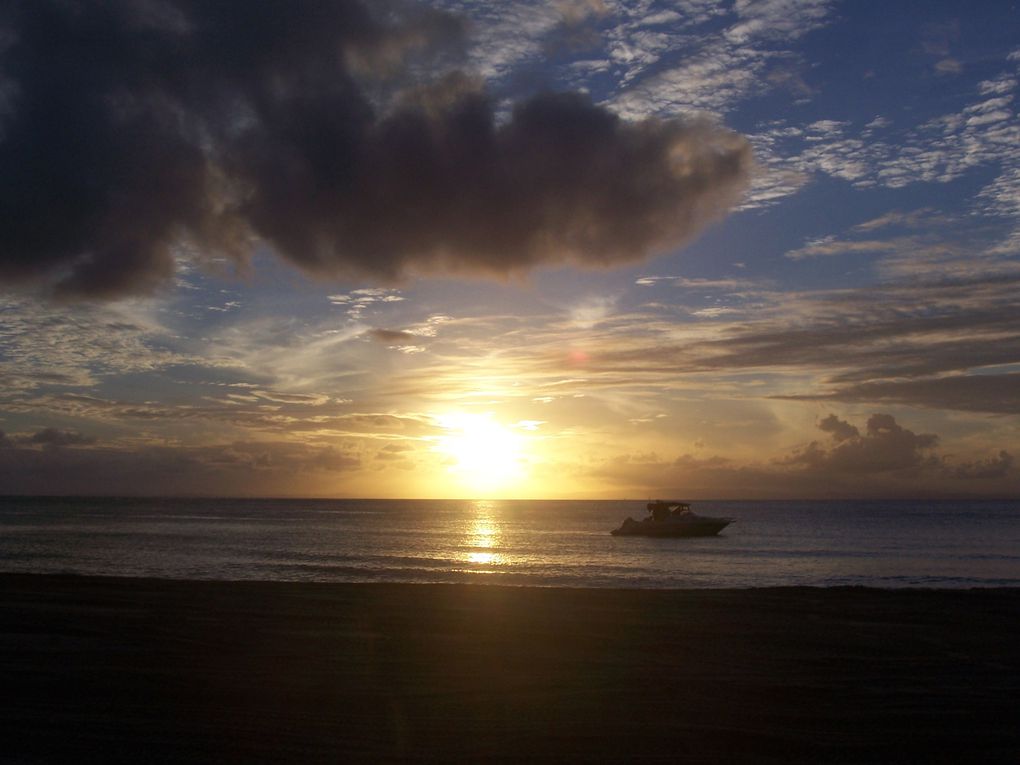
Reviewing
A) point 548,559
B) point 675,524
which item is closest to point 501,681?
point 548,559

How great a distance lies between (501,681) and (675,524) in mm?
71623

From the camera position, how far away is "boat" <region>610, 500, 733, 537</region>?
3236 inches

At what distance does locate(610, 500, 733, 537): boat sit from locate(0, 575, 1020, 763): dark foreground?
59993 mm

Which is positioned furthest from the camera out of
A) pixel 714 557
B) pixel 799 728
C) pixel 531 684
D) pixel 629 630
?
pixel 714 557

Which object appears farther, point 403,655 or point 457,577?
point 457,577

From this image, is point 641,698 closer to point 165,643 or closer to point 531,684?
point 531,684

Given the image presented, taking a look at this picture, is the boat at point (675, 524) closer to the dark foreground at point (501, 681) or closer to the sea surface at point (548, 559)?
the sea surface at point (548, 559)

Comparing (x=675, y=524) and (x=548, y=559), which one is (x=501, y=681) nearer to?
(x=548, y=559)

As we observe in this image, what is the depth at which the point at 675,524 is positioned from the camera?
81875 millimetres

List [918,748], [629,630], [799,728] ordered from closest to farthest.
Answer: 1. [918,748]
2. [799,728]
3. [629,630]

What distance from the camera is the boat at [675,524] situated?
270 ft

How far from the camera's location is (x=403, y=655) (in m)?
15.1

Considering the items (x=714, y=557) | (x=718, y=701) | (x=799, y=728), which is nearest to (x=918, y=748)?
(x=799, y=728)

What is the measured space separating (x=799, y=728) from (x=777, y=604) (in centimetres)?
1394
